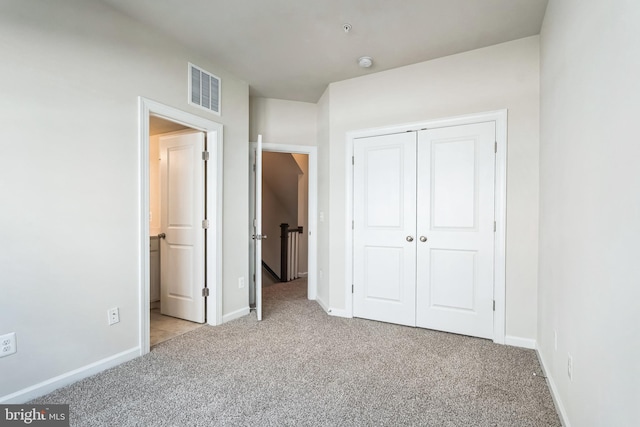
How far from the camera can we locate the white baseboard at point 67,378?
179cm

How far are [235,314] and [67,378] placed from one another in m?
1.55

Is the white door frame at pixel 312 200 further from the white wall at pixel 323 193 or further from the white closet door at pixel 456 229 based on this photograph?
the white closet door at pixel 456 229

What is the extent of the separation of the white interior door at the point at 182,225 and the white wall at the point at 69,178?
749 millimetres

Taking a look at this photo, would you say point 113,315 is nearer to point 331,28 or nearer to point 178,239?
point 178,239

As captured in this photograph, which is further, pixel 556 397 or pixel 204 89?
pixel 204 89

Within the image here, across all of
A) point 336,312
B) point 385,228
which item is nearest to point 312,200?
point 385,228

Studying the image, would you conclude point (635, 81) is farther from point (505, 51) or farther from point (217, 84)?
point (217, 84)

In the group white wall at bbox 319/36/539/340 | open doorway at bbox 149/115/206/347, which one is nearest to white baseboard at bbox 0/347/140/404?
open doorway at bbox 149/115/206/347

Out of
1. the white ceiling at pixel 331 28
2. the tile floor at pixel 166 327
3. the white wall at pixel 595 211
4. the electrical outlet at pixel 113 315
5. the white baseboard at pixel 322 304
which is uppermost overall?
the white ceiling at pixel 331 28

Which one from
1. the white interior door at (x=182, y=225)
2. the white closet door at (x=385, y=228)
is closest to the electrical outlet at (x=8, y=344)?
the white interior door at (x=182, y=225)

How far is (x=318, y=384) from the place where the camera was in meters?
2.02

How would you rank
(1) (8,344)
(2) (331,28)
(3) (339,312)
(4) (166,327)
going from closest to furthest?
1. (1) (8,344)
2. (2) (331,28)
3. (4) (166,327)
4. (3) (339,312)

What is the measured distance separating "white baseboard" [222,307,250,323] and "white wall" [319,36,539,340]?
7.82 feet

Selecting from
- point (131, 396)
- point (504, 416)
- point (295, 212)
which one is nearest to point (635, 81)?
point (504, 416)
